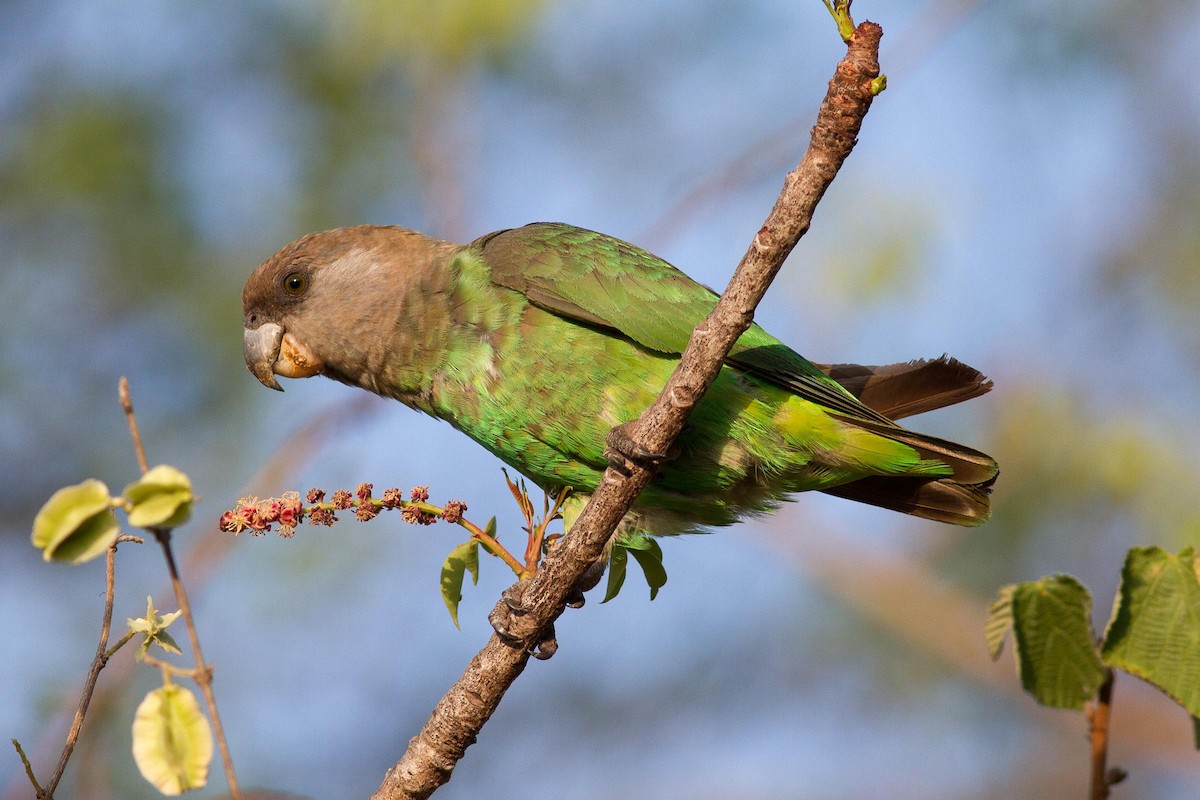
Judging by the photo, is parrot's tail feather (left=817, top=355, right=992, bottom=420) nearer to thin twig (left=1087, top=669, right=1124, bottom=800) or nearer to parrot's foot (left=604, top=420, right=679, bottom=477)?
parrot's foot (left=604, top=420, right=679, bottom=477)

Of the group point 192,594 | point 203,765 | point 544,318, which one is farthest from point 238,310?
point 203,765

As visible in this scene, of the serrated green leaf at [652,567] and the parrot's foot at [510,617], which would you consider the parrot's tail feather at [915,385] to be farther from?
the parrot's foot at [510,617]

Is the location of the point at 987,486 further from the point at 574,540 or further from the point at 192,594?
the point at 192,594

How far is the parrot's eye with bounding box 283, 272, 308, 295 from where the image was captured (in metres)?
4.60

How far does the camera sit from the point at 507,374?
→ 3.92m

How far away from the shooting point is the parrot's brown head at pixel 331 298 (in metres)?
4.43

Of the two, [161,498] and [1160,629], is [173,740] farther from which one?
[1160,629]

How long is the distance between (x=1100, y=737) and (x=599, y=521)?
158 cm

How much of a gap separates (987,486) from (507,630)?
2.01 metres

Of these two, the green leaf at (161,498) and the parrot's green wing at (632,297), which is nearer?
the green leaf at (161,498)

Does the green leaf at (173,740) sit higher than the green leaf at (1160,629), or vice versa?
the green leaf at (1160,629)

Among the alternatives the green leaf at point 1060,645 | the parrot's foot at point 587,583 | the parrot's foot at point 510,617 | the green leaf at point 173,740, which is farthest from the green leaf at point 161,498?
the parrot's foot at point 587,583

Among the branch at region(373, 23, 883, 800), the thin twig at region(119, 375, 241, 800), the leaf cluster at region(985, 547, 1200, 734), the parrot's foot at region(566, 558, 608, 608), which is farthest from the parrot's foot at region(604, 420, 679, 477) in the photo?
the thin twig at region(119, 375, 241, 800)

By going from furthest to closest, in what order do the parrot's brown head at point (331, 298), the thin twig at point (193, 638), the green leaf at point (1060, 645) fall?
the parrot's brown head at point (331, 298) → the green leaf at point (1060, 645) → the thin twig at point (193, 638)
